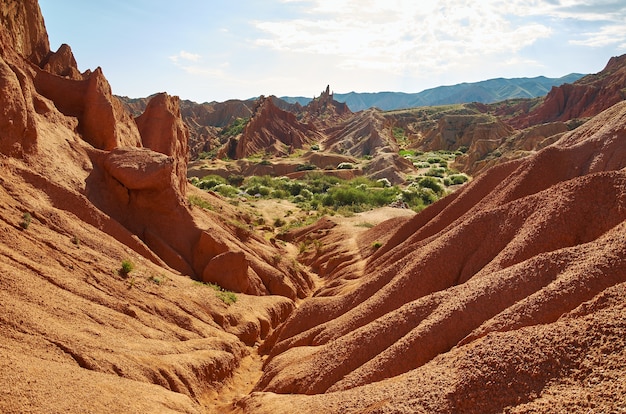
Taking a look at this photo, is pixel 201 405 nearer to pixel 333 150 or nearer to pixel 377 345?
pixel 377 345

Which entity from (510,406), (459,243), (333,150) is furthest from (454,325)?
(333,150)

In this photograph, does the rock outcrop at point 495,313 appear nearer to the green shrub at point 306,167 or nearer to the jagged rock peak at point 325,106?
the green shrub at point 306,167

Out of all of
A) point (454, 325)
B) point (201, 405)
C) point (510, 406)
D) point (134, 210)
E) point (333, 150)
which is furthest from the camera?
point (333, 150)

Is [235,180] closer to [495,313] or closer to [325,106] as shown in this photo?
[495,313]

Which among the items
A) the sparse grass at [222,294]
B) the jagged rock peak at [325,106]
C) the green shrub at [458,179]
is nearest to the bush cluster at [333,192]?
the green shrub at [458,179]

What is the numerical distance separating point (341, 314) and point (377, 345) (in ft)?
13.2

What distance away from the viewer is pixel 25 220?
1245cm

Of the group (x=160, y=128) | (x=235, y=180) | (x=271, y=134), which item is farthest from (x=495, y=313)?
(x=271, y=134)

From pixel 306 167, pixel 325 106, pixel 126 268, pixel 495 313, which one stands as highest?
pixel 325 106

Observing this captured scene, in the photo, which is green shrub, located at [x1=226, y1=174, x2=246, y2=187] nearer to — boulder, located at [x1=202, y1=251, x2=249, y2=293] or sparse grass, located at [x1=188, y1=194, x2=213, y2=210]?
sparse grass, located at [x1=188, y1=194, x2=213, y2=210]

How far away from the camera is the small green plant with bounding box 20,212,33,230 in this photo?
40.4 feet

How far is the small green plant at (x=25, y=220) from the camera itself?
40.4 ft

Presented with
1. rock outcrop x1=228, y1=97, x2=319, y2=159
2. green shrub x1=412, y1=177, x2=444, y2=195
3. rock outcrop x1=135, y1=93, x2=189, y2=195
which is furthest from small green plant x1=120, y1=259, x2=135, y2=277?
rock outcrop x1=228, y1=97, x2=319, y2=159

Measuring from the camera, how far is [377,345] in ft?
35.0
